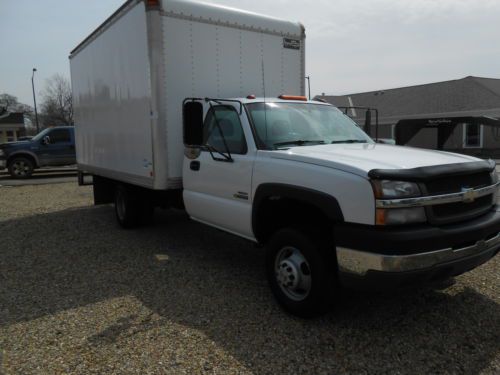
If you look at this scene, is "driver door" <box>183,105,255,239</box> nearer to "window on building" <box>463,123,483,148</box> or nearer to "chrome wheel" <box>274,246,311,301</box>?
"chrome wheel" <box>274,246,311,301</box>

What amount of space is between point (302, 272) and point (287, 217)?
579mm

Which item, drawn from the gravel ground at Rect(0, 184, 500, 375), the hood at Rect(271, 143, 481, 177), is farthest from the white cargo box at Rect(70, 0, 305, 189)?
the hood at Rect(271, 143, 481, 177)

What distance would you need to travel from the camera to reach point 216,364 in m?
3.16

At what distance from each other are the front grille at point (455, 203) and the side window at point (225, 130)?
6.22 feet

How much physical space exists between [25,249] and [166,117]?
303 centimetres

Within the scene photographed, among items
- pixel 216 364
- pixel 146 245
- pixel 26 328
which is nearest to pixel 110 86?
pixel 146 245

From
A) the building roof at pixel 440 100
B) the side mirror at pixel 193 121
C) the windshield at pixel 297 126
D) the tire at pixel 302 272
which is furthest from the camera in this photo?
the building roof at pixel 440 100

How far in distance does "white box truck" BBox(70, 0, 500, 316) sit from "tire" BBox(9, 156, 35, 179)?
11.1 metres

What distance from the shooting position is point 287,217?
4.11m

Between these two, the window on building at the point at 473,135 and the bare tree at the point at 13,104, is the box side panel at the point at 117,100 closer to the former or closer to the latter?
the window on building at the point at 473,135

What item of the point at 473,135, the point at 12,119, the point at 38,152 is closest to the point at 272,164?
the point at 38,152

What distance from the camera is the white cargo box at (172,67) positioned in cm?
543

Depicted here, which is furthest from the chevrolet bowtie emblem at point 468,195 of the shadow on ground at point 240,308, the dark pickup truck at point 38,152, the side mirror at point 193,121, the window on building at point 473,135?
the window on building at point 473,135

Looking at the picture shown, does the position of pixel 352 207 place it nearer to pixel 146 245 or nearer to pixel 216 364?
pixel 216 364
